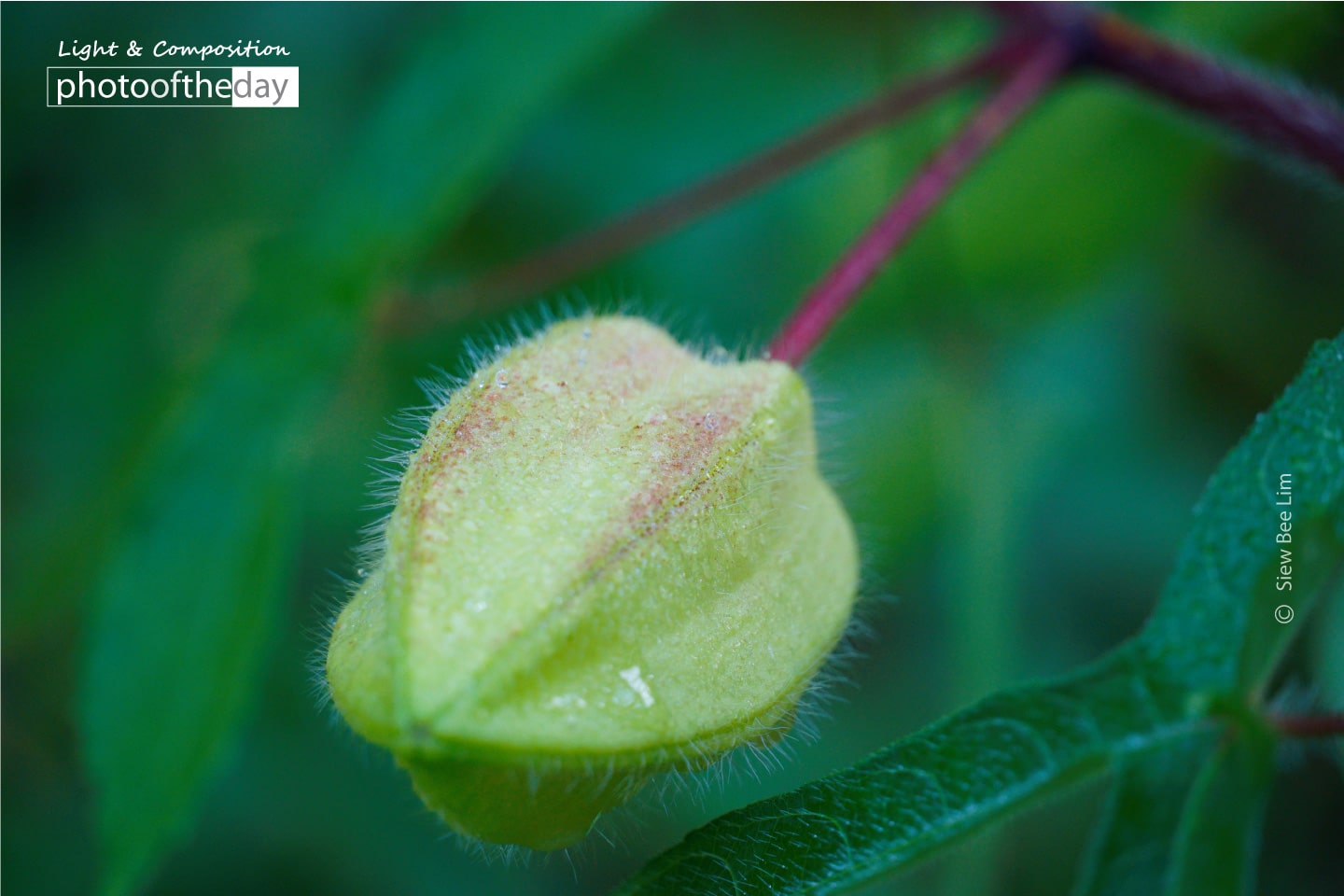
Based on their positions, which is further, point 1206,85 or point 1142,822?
point 1206,85

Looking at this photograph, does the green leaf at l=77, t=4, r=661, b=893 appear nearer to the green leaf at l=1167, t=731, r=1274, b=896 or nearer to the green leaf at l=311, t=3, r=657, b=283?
the green leaf at l=311, t=3, r=657, b=283

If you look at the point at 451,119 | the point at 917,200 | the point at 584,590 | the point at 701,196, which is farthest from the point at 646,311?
the point at 584,590

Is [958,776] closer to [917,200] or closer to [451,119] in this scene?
[917,200]

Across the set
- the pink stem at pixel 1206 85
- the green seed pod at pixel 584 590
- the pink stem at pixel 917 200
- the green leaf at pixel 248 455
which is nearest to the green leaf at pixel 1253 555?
the green seed pod at pixel 584 590

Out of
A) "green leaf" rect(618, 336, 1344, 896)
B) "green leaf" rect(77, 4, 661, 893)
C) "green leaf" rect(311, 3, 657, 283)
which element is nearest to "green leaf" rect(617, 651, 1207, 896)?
"green leaf" rect(618, 336, 1344, 896)

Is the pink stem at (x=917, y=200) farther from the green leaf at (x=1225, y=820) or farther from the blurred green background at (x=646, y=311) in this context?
the green leaf at (x=1225, y=820)

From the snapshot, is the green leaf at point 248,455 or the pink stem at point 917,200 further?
the green leaf at point 248,455

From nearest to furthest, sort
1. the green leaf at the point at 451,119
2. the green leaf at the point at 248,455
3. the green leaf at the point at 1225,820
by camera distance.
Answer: the green leaf at the point at 1225,820 → the green leaf at the point at 248,455 → the green leaf at the point at 451,119
